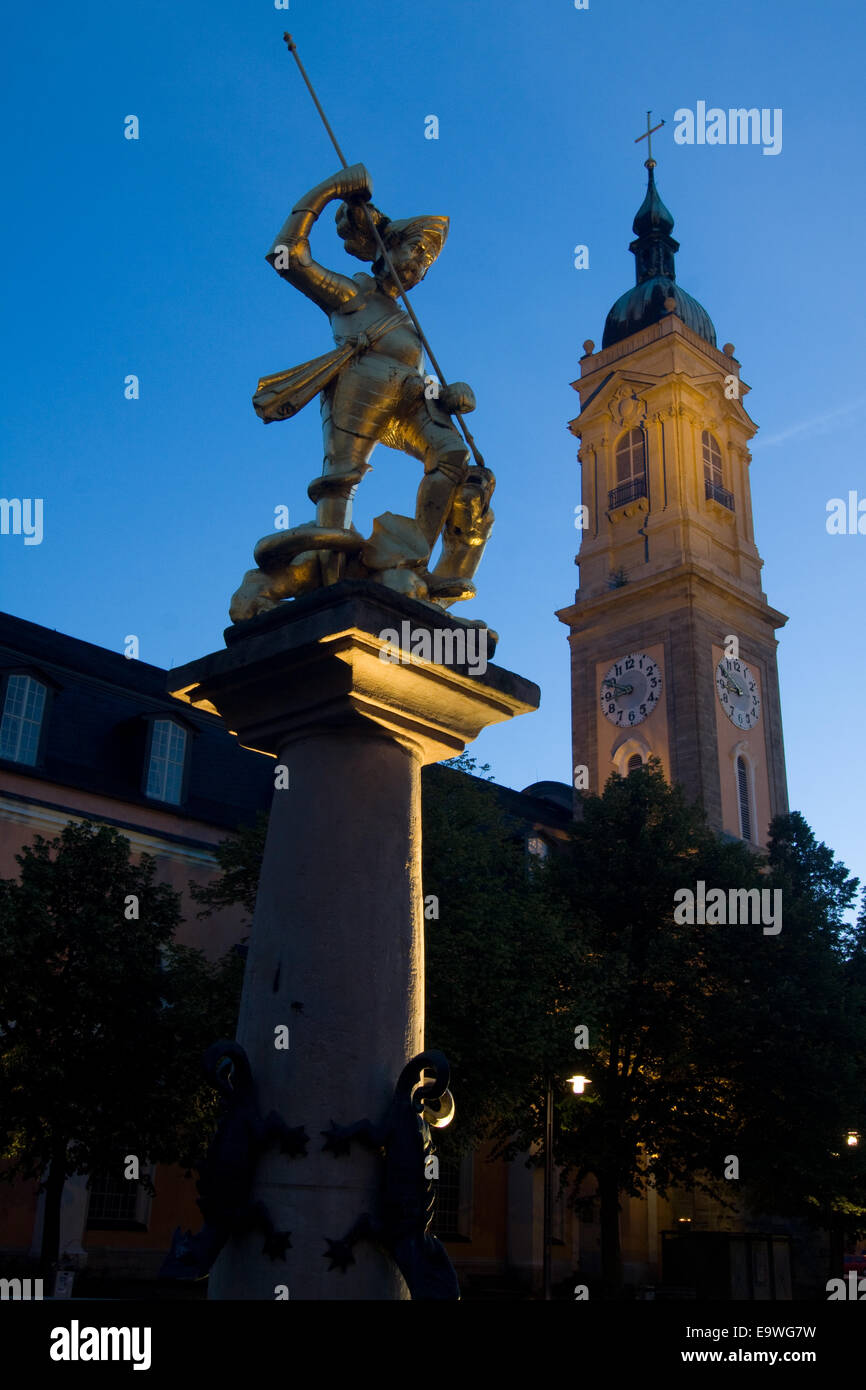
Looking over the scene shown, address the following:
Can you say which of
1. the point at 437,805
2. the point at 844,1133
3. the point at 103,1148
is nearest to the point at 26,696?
the point at 437,805

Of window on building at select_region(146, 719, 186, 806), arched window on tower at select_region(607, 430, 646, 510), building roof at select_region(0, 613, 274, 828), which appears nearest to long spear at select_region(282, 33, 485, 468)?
building roof at select_region(0, 613, 274, 828)

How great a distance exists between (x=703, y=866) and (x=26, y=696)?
17.3 meters

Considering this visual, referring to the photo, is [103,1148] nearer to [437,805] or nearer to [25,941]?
[25,941]

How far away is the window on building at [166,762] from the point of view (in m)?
32.8

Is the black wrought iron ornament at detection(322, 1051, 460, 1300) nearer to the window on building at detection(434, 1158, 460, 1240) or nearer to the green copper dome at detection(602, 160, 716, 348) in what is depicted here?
the window on building at detection(434, 1158, 460, 1240)

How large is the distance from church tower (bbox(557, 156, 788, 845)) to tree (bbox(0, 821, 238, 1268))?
102ft

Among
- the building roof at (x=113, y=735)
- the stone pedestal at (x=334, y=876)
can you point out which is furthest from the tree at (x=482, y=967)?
the stone pedestal at (x=334, y=876)

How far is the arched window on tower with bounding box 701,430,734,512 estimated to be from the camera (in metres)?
57.8

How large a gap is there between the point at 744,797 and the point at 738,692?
453cm

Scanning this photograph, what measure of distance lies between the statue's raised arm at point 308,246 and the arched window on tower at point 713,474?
169 feet

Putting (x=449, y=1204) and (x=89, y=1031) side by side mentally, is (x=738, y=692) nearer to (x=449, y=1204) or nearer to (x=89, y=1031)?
(x=449, y=1204)

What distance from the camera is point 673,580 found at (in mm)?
53250

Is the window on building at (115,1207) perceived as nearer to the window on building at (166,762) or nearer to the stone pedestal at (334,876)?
the window on building at (166,762)

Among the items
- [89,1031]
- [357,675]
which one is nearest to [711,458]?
[89,1031]
